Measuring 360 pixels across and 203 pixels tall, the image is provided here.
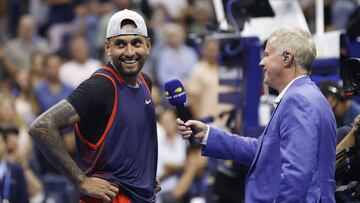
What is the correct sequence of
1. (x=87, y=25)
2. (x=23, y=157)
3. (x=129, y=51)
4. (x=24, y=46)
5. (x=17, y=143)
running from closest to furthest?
1. (x=129, y=51)
2. (x=17, y=143)
3. (x=23, y=157)
4. (x=24, y=46)
5. (x=87, y=25)

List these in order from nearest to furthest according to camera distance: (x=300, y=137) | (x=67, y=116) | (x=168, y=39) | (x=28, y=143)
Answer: (x=300, y=137) → (x=67, y=116) → (x=28, y=143) → (x=168, y=39)

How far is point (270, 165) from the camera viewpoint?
609cm

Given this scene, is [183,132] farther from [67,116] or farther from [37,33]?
[37,33]

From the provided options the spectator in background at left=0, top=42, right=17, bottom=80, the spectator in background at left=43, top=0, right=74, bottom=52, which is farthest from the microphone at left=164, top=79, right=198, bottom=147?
the spectator in background at left=43, top=0, right=74, bottom=52

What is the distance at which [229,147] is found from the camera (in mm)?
6680

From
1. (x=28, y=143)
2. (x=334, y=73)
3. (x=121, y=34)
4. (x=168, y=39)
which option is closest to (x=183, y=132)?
(x=121, y=34)

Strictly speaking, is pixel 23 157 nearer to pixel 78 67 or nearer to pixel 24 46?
pixel 78 67

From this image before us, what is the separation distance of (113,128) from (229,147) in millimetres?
799

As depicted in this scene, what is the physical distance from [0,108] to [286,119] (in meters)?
7.45

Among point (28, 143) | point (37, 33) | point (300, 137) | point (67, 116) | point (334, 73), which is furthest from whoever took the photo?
point (37, 33)

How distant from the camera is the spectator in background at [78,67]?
47.1 feet

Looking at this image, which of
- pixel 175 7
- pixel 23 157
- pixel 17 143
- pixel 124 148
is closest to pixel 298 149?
pixel 124 148

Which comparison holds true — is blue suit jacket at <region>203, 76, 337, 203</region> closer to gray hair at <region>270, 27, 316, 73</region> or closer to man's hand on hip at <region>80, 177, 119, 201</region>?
gray hair at <region>270, 27, 316, 73</region>

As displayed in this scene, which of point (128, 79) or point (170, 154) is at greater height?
point (128, 79)
